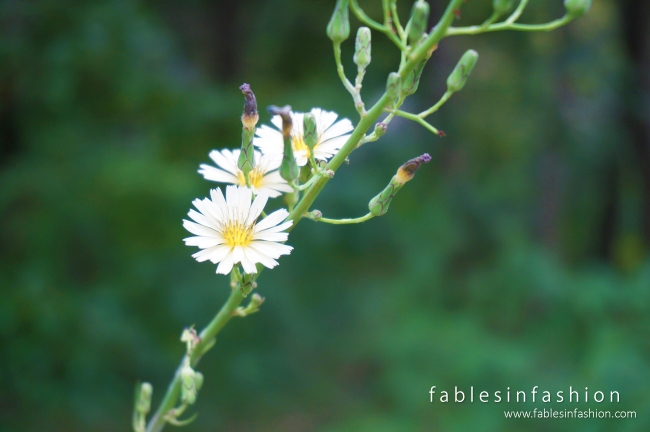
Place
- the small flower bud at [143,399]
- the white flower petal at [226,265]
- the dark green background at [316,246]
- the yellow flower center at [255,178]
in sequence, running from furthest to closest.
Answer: the dark green background at [316,246] → the small flower bud at [143,399] → the yellow flower center at [255,178] → the white flower petal at [226,265]

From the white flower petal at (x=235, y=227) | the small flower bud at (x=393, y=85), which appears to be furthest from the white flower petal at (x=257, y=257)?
the small flower bud at (x=393, y=85)

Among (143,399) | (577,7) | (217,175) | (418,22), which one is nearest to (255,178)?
(217,175)

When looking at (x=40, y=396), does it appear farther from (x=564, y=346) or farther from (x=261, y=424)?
(x=564, y=346)

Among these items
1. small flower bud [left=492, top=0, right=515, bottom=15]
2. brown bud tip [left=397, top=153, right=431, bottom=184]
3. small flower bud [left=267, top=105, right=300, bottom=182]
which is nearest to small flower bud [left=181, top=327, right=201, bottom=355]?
small flower bud [left=267, top=105, right=300, bottom=182]

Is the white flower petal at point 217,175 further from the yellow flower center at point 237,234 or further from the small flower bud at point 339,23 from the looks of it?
the small flower bud at point 339,23

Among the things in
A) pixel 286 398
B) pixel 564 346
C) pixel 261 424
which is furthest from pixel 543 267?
pixel 261 424

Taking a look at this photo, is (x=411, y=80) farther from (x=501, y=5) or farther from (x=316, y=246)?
(x=316, y=246)

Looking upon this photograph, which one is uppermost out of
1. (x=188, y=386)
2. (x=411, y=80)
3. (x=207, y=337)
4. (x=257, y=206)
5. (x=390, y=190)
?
(x=411, y=80)
